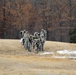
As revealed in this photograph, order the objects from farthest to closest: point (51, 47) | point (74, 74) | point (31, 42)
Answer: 1. point (51, 47)
2. point (31, 42)
3. point (74, 74)

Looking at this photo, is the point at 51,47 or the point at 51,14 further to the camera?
the point at 51,14

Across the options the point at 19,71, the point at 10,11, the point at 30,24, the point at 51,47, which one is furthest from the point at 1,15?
the point at 19,71

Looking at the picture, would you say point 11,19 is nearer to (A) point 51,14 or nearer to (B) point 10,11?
(B) point 10,11

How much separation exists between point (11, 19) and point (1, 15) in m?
1.87

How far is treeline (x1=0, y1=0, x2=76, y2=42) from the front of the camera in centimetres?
5212

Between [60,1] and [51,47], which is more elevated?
[60,1]

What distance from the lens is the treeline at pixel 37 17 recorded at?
52125 mm

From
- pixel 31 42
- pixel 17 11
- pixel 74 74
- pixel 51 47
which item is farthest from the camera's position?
pixel 17 11

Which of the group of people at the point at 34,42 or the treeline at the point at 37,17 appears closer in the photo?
the group of people at the point at 34,42

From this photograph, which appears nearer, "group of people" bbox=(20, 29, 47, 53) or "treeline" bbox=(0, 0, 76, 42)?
"group of people" bbox=(20, 29, 47, 53)

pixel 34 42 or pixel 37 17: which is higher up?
pixel 37 17

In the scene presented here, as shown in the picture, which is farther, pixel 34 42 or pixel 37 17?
pixel 37 17

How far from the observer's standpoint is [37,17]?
5341 cm

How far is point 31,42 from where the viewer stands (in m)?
29.6
